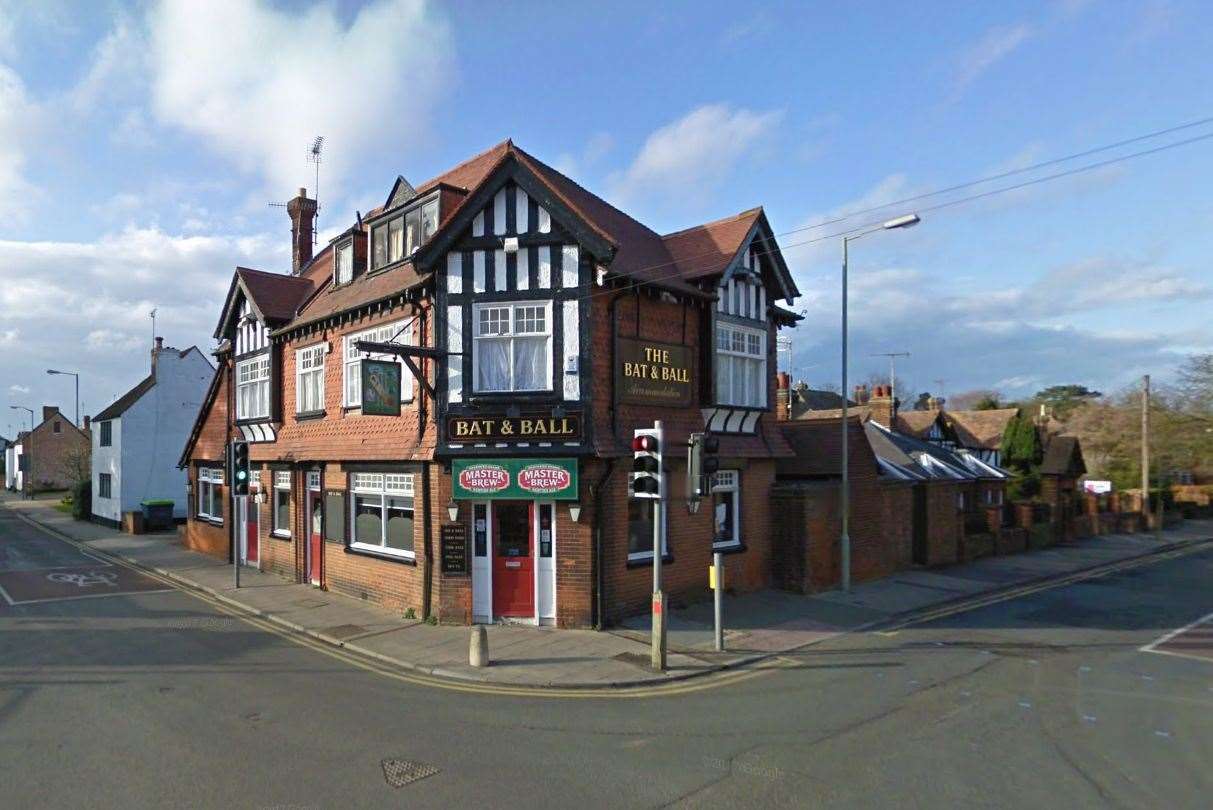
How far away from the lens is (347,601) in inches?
664

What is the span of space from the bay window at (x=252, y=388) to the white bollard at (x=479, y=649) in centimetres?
1281

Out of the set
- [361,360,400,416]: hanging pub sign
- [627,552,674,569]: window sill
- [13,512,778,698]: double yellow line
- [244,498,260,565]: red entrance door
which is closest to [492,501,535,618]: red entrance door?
[627,552,674,569]: window sill

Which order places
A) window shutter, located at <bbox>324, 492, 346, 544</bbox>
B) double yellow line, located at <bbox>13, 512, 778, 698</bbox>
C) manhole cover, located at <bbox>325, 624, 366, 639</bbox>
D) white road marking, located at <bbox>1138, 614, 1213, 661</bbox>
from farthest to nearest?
window shutter, located at <bbox>324, 492, 346, 544</bbox> < manhole cover, located at <bbox>325, 624, 366, 639</bbox> < white road marking, located at <bbox>1138, 614, 1213, 661</bbox> < double yellow line, located at <bbox>13, 512, 778, 698</bbox>

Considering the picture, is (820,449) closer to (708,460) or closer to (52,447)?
(708,460)

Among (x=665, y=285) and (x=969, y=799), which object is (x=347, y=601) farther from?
(x=969, y=799)

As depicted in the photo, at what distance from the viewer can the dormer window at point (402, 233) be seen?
16859 mm

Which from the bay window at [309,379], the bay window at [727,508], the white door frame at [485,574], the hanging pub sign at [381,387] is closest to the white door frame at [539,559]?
the white door frame at [485,574]

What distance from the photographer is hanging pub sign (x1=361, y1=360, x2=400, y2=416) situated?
14727 millimetres

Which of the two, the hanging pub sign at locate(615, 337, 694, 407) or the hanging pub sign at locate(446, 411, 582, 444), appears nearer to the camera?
the hanging pub sign at locate(446, 411, 582, 444)

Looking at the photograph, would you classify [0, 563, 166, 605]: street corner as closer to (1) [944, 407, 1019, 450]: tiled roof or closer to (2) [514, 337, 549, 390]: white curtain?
(2) [514, 337, 549, 390]: white curtain

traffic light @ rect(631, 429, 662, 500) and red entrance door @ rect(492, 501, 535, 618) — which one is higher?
traffic light @ rect(631, 429, 662, 500)

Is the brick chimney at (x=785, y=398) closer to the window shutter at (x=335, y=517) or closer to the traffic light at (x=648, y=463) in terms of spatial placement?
the window shutter at (x=335, y=517)

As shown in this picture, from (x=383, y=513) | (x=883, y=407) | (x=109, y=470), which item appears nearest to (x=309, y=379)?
(x=383, y=513)

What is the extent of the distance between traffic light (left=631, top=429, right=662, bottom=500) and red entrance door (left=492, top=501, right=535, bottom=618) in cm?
340
